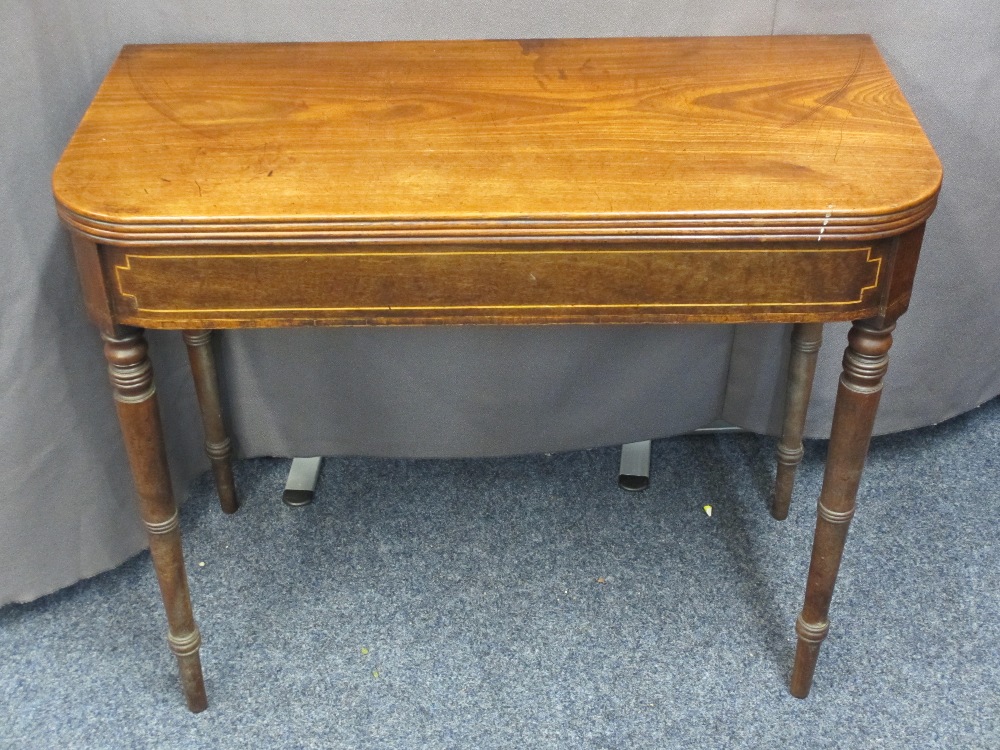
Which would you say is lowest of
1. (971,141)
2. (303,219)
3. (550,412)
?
(550,412)

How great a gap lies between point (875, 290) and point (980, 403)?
0.93 metres

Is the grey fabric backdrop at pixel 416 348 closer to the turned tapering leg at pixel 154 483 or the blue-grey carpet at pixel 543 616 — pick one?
the blue-grey carpet at pixel 543 616

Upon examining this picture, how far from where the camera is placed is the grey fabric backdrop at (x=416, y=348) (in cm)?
149

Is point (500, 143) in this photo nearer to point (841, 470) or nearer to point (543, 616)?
point (841, 470)

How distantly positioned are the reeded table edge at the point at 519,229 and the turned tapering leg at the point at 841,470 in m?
0.15

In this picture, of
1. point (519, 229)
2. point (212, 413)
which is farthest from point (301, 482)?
point (519, 229)

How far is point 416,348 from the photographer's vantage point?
180cm

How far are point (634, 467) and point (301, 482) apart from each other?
54 centimetres

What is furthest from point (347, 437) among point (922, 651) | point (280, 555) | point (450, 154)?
point (922, 651)

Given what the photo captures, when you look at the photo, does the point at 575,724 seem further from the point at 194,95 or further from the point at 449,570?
the point at 194,95

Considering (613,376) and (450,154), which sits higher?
(450,154)

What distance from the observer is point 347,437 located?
6.25ft

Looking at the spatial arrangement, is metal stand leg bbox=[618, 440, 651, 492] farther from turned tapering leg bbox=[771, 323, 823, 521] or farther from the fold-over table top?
the fold-over table top

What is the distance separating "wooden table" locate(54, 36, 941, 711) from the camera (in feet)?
3.76
